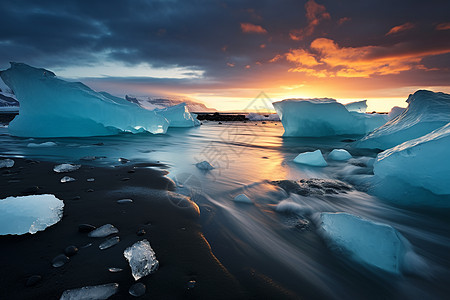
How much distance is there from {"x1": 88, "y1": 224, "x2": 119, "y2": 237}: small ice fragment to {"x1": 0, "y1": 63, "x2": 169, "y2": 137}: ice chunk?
9.78 m

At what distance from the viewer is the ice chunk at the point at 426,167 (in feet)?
8.71

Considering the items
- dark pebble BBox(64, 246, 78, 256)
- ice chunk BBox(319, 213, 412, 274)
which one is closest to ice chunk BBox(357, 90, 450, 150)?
ice chunk BBox(319, 213, 412, 274)

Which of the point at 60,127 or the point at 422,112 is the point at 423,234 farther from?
the point at 60,127

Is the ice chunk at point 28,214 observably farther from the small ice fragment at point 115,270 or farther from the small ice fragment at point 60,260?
the small ice fragment at point 115,270

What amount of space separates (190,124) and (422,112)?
712 inches

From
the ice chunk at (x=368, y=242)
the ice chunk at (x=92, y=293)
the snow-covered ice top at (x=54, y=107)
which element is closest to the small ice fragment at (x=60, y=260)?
the ice chunk at (x=92, y=293)

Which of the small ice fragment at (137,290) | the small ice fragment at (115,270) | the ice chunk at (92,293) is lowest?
the small ice fragment at (115,270)

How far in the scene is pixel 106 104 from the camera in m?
9.88

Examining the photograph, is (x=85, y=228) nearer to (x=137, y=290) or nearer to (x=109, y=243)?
(x=109, y=243)

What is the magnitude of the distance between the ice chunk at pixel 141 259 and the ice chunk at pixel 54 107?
10.2m

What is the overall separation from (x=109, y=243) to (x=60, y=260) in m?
0.28

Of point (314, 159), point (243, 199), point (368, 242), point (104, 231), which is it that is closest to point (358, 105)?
point (314, 159)

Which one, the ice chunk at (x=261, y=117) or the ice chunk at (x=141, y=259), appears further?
the ice chunk at (x=261, y=117)

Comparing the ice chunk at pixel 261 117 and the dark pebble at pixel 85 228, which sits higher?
the ice chunk at pixel 261 117
